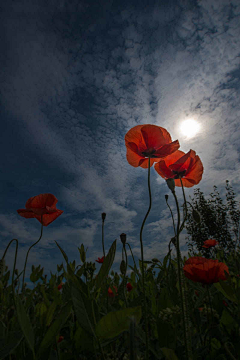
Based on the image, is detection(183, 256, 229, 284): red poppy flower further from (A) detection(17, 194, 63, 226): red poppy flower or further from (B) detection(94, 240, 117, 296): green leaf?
(A) detection(17, 194, 63, 226): red poppy flower

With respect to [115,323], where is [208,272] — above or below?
above

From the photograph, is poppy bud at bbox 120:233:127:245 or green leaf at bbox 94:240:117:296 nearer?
green leaf at bbox 94:240:117:296

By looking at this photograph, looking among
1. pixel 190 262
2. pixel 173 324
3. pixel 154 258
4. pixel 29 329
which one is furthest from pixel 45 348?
pixel 154 258

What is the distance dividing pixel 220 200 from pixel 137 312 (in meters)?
18.1

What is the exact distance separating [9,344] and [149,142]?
1.28m

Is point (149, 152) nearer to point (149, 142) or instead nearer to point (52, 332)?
point (149, 142)

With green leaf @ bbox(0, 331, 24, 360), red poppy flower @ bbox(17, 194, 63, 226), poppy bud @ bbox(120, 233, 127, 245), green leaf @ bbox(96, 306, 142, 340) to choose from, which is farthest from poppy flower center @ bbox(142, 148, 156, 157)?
green leaf @ bbox(0, 331, 24, 360)

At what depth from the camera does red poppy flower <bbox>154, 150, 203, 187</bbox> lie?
1512 millimetres

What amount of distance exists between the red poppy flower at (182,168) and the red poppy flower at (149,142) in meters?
0.08

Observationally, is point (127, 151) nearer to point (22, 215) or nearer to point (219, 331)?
point (22, 215)

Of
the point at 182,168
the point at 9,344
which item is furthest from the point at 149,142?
the point at 9,344

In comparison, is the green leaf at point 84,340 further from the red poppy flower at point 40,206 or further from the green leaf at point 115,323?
the red poppy flower at point 40,206

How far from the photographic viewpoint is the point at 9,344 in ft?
2.25

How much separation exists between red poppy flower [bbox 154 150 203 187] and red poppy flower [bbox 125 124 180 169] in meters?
0.08
